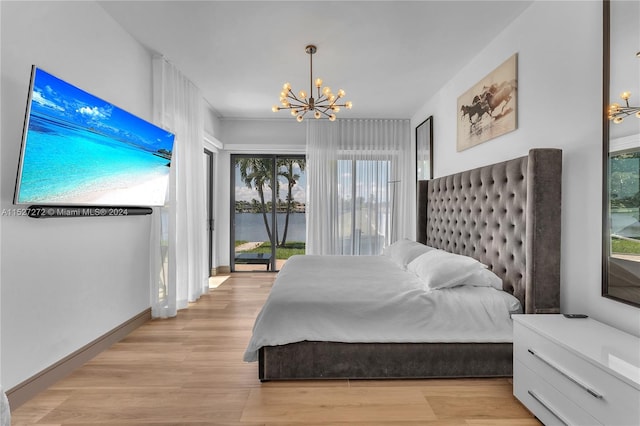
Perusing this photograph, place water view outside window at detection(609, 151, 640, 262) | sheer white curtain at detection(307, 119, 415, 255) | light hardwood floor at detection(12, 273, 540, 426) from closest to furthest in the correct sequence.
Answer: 1. water view outside window at detection(609, 151, 640, 262)
2. light hardwood floor at detection(12, 273, 540, 426)
3. sheer white curtain at detection(307, 119, 415, 255)

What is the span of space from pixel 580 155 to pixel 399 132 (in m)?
3.46

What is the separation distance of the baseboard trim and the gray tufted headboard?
3075mm

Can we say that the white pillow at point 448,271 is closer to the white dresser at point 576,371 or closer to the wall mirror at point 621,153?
the white dresser at point 576,371

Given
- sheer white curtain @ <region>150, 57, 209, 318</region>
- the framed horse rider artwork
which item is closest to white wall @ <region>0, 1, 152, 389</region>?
sheer white curtain @ <region>150, 57, 209, 318</region>

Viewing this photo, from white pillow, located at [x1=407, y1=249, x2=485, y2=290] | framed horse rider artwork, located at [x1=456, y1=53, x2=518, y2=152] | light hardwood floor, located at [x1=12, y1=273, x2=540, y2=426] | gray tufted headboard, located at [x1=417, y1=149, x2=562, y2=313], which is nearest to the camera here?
light hardwood floor, located at [x1=12, y1=273, x2=540, y2=426]

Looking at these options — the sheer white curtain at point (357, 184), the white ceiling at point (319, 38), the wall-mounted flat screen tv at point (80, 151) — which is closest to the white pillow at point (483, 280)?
the white ceiling at point (319, 38)

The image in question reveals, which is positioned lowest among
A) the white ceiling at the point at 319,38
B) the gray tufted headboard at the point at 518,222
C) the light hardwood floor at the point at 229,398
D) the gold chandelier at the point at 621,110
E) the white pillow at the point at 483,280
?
the light hardwood floor at the point at 229,398

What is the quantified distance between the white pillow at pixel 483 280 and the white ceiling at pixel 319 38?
1940 mm

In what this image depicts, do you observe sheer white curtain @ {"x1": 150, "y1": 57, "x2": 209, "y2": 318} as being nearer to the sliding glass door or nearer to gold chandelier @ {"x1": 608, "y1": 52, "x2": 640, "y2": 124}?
the sliding glass door

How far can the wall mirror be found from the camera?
1.53 metres

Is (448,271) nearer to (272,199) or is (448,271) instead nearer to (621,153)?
(621,153)

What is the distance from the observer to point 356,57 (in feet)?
10.2

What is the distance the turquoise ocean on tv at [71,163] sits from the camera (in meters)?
1.78

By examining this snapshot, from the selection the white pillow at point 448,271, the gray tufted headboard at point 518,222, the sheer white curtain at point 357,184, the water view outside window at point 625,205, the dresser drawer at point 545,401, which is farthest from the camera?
the sheer white curtain at point 357,184
